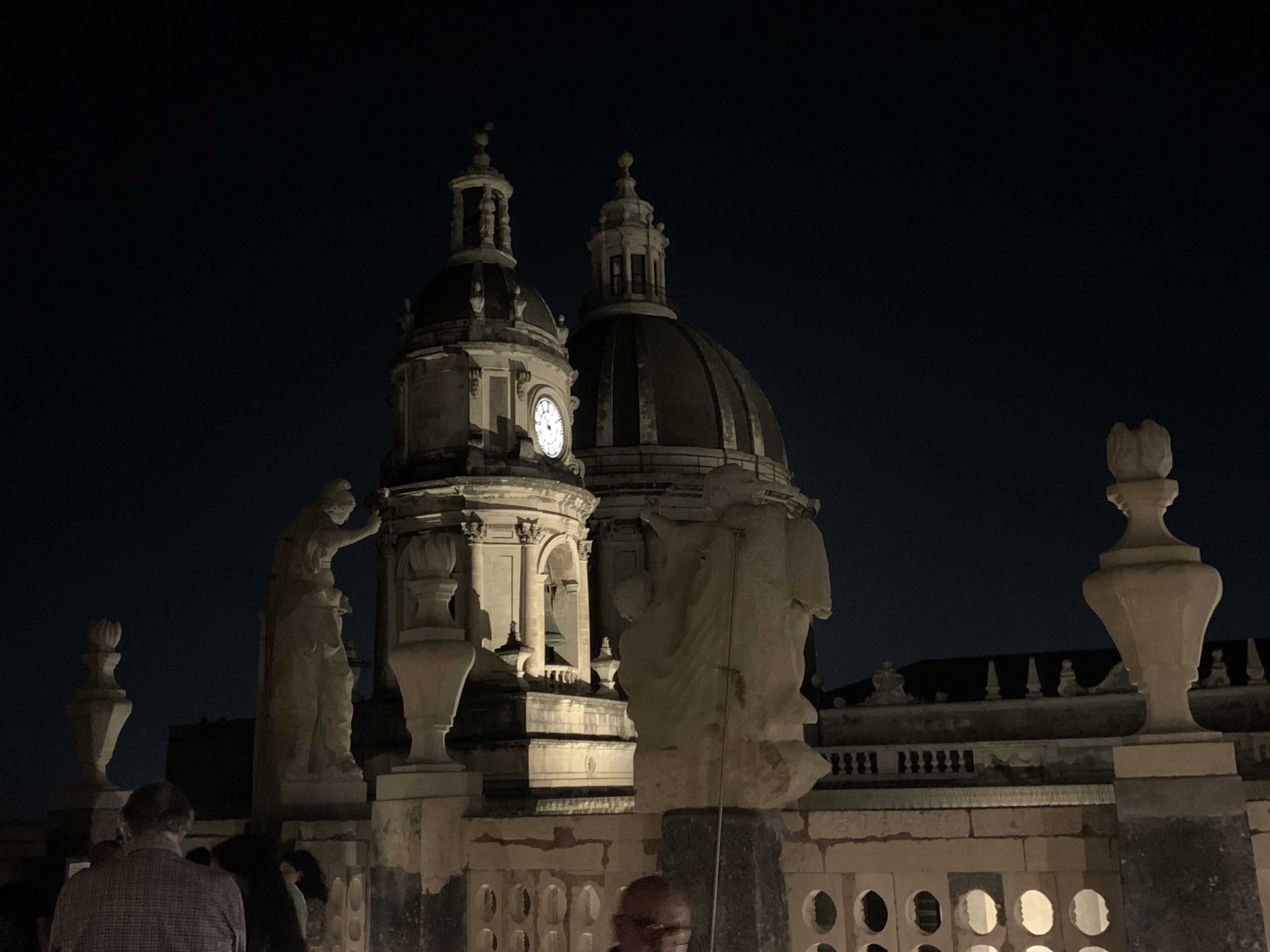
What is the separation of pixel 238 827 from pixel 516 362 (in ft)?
72.5

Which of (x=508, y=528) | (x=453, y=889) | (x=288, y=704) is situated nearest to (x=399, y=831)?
(x=453, y=889)

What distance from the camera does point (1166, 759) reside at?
618 centimetres

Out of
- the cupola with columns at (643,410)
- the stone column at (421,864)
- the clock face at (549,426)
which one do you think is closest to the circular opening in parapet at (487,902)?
the stone column at (421,864)

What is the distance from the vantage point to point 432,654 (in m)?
8.62

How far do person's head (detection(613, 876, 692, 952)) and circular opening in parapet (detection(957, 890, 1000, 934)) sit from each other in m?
3.16

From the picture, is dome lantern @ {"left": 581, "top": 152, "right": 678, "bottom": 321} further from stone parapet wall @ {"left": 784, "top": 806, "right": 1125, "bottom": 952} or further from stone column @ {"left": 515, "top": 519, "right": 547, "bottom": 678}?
stone parapet wall @ {"left": 784, "top": 806, "right": 1125, "bottom": 952}

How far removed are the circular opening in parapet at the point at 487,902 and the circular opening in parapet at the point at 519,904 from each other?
215mm

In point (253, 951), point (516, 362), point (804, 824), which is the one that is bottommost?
point (253, 951)

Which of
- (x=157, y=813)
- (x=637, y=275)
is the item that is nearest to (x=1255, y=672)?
(x=157, y=813)

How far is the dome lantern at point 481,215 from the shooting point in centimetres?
3425

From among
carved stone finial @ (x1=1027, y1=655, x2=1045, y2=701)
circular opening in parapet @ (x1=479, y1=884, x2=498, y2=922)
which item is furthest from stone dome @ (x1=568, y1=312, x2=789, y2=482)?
circular opening in parapet @ (x1=479, y1=884, x2=498, y2=922)

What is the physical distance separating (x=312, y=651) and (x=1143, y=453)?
6.30m

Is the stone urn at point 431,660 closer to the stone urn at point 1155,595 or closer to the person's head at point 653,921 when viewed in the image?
the stone urn at point 1155,595

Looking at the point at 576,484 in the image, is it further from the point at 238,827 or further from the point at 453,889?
the point at 453,889
